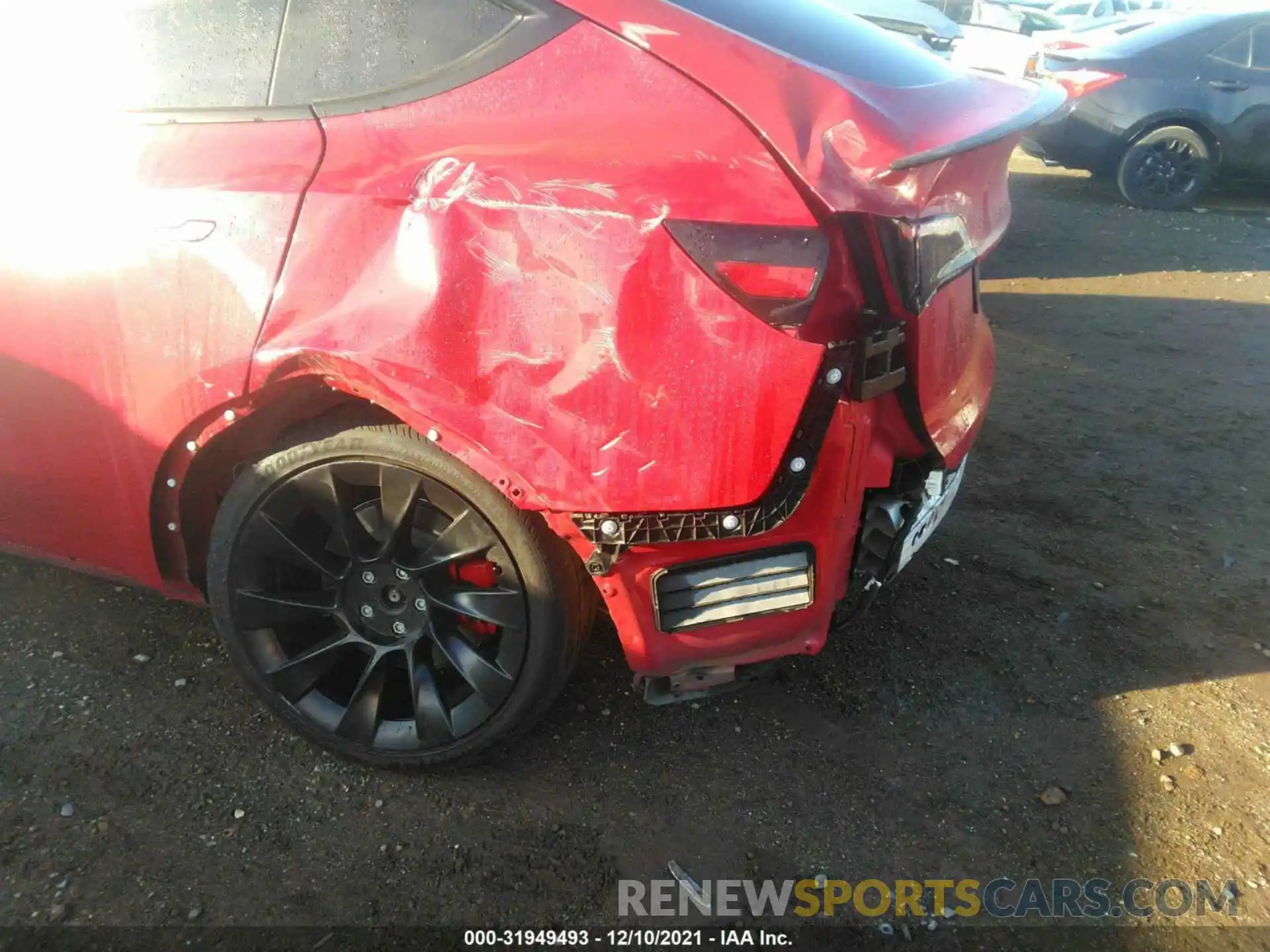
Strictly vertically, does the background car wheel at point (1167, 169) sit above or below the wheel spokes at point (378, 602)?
below

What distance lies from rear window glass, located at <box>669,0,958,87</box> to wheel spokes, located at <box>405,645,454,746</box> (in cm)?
151

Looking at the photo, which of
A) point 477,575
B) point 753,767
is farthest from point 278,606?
point 753,767

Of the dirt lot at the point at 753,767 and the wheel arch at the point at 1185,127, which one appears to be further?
the wheel arch at the point at 1185,127

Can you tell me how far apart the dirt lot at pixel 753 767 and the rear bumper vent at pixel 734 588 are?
0.56 m

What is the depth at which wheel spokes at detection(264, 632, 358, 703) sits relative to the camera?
2234 mm

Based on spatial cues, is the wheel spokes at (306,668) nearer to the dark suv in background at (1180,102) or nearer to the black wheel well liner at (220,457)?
the black wheel well liner at (220,457)

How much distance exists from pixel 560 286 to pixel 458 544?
2.12 ft

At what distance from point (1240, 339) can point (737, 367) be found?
4.77m

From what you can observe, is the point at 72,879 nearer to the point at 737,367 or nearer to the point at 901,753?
the point at 737,367

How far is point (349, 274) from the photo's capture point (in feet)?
6.15

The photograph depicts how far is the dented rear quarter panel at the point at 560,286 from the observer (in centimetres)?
170

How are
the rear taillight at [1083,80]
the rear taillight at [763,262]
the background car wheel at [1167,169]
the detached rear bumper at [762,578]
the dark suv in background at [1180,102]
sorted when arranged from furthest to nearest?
the background car wheel at [1167,169] < the dark suv in background at [1180,102] < the rear taillight at [1083,80] < the detached rear bumper at [762,578] < the rear taillight at [763,262]

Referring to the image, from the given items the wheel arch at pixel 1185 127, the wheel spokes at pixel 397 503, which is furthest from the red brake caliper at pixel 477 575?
the wheel arch at pixel 1185 127

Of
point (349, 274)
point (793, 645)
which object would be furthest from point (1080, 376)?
point (349, 274)
